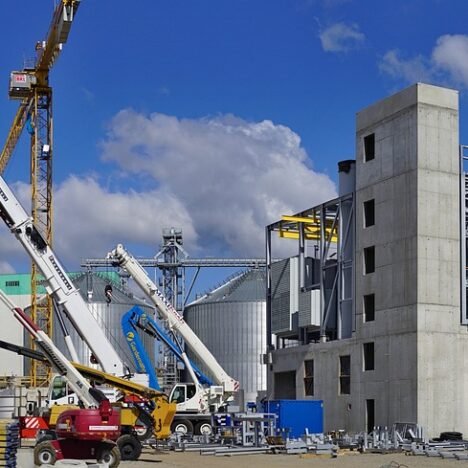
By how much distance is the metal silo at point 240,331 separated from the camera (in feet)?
260

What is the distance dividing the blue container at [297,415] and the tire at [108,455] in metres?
16.4

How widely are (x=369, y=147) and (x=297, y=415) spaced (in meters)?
13.8

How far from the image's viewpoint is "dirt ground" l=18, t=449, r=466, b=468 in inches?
1375

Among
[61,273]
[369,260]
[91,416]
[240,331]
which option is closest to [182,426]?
[369,260]

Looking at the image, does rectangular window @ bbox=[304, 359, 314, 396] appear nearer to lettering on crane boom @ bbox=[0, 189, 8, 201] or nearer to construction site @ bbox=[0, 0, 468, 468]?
construction site @ bbox=[0, 0, 468, 468]

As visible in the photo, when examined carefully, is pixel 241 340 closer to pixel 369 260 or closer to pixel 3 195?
pixel 369 260

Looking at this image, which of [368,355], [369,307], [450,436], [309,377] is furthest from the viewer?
[309,377]

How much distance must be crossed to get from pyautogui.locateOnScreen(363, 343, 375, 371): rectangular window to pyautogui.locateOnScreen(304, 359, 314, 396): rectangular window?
5024 mm

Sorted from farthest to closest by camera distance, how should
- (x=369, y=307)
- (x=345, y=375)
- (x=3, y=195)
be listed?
(x=345, y=375) < (x=369, y=307) < (x=3, y=195)

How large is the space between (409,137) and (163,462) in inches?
793

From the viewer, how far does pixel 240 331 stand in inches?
3152

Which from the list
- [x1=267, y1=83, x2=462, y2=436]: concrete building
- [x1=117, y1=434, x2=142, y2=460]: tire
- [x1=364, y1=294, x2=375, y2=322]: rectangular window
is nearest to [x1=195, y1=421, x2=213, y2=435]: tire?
[x1=267, y1=83, x2=462, y2=436]: concrete building

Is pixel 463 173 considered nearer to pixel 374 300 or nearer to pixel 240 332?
pixel 374 300

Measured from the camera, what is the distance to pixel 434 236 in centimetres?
4734
